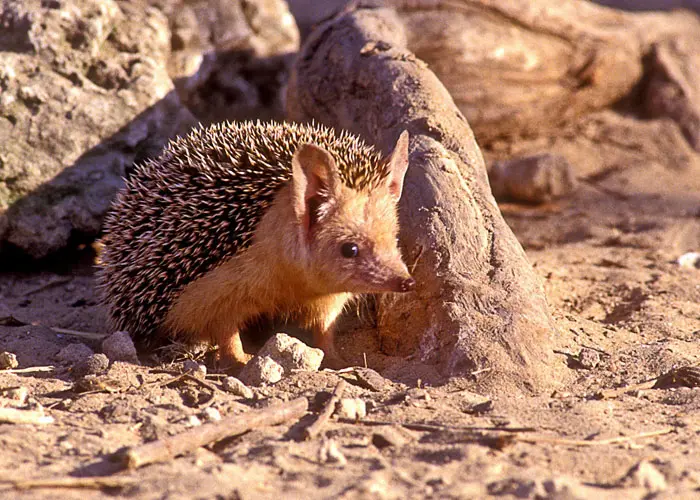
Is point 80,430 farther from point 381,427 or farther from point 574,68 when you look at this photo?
point 574,68

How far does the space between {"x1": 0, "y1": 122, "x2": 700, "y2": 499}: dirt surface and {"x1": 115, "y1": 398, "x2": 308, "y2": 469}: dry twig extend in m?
0.05

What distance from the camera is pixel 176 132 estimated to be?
8930 millimetres

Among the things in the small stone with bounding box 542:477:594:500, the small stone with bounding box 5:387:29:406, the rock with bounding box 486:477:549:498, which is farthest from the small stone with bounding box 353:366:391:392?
the small stone with bounding box 5:387:29:406

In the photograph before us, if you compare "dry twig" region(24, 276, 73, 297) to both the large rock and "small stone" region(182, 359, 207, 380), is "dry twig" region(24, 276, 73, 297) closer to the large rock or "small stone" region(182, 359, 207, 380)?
the large rock

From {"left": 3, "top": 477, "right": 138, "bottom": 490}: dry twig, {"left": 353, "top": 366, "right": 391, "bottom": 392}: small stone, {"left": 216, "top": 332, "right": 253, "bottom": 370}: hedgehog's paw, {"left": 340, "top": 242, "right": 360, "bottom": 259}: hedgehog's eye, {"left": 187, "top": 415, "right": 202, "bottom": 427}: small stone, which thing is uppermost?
{"left": 340, "top": 242, "right": 360, "bottom": 259}: hedgehog's eye

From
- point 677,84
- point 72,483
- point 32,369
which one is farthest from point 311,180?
point 677,84

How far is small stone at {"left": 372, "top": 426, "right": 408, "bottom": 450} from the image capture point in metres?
4.44

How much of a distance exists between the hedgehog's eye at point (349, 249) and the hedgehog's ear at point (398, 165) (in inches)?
23.3

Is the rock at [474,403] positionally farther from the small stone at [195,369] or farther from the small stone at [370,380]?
the small stone at [195,369]

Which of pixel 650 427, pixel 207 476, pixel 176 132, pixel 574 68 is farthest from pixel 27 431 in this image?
pixel 574 68

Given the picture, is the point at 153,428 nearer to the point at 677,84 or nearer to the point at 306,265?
the point at 306,265

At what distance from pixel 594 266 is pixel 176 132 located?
4.70 m

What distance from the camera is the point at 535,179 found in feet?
34.7

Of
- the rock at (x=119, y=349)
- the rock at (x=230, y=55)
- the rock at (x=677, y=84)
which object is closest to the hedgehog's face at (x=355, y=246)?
the rock at (x=119, y=349)
